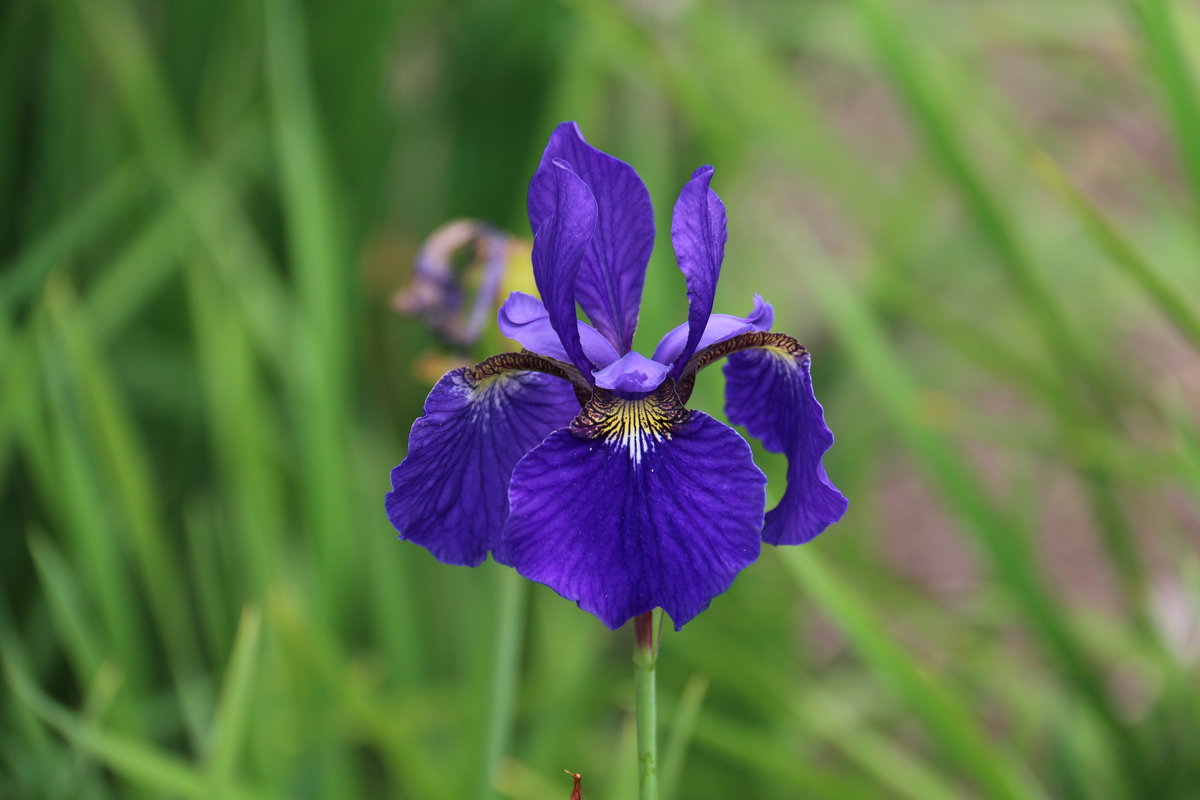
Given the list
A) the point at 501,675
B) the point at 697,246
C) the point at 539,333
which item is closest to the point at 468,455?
the point at 539,333

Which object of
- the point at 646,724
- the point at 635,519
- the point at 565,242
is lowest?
the point at 646,724

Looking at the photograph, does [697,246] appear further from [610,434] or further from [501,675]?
[501,675]

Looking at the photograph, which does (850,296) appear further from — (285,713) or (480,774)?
(285,713)

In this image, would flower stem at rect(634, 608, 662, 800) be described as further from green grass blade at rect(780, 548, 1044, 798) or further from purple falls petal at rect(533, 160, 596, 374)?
green grass blade at rect(780, 548, 1044, 798)

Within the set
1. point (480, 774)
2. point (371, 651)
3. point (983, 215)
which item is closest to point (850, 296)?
point (983, 215)

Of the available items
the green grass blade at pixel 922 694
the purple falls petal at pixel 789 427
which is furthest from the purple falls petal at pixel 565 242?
the green grass blade at pixel 922 694

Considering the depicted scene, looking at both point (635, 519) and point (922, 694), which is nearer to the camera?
point (635, 519)
